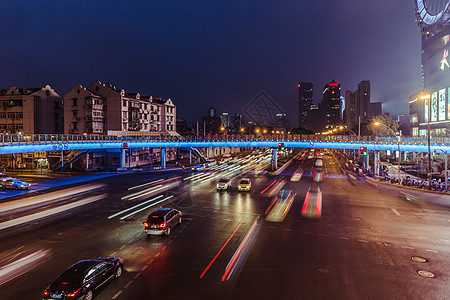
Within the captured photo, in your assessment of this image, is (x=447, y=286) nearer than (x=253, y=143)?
Yes

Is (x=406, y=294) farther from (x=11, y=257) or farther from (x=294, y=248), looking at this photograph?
(x=11, y=257)

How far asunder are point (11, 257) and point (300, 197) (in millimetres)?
Result: 24569

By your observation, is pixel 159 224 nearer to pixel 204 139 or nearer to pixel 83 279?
pixel 83 279

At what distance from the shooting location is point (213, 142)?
201ft

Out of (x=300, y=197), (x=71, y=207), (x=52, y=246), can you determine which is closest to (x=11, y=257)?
(x=52, y=246)

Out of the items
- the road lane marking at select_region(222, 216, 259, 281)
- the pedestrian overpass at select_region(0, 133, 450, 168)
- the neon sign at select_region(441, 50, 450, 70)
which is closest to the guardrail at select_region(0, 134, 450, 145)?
the pedestrian overpass at select_region(0, 133, 450, 168)

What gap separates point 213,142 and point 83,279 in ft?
167

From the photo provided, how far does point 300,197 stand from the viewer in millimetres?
30078

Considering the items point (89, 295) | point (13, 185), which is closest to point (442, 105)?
point (89, 295)

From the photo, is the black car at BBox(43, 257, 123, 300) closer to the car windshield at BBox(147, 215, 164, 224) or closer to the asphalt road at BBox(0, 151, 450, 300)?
the asphalt road at BBox(0, 151, 450, 300)

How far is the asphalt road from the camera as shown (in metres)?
11.5

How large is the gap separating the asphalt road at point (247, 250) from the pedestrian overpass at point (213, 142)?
1458 centimetres

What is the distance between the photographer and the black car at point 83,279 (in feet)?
33.5

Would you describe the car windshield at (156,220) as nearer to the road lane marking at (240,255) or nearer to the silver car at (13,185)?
the road lane marking at (240,255)
